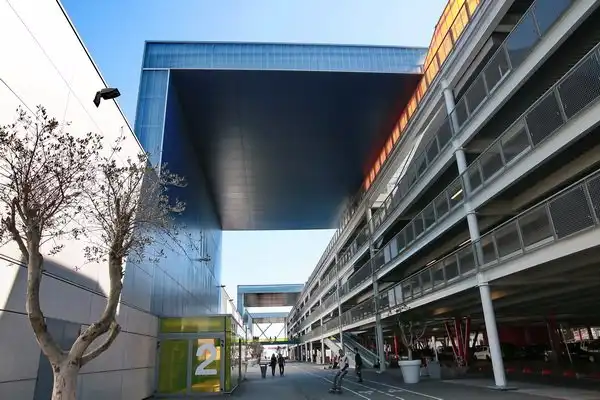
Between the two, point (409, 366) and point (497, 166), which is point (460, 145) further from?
point (409, 366)

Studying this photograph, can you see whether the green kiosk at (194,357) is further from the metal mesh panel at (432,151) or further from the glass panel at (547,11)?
the glass panel at (547,11)

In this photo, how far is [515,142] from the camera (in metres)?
14.4

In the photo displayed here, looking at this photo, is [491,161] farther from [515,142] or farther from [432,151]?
[432,151]

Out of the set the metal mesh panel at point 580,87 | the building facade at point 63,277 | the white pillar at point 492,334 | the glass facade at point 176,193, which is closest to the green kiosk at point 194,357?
the building facade at point 63,277

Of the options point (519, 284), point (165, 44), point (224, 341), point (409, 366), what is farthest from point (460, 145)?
point (165, 44)

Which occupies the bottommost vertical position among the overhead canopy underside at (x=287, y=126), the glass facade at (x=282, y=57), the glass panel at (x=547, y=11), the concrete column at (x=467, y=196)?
the concrete column at (x=467, y=196)

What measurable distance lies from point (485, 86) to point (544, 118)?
13.9 feet

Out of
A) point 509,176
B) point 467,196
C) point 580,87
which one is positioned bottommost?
point 509,176

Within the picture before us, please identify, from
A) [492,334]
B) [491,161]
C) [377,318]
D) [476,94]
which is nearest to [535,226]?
[491,161]

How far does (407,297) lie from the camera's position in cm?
2380

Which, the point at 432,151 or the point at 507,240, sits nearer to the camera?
the point at 507,240

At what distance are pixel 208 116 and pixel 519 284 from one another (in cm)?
2267

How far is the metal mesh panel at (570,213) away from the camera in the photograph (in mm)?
10695

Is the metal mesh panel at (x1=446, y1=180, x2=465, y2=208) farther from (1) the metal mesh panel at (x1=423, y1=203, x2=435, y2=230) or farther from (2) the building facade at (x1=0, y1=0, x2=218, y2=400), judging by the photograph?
(2) the building facade at (x1=0, y1=0, x2=218, y2=400)
